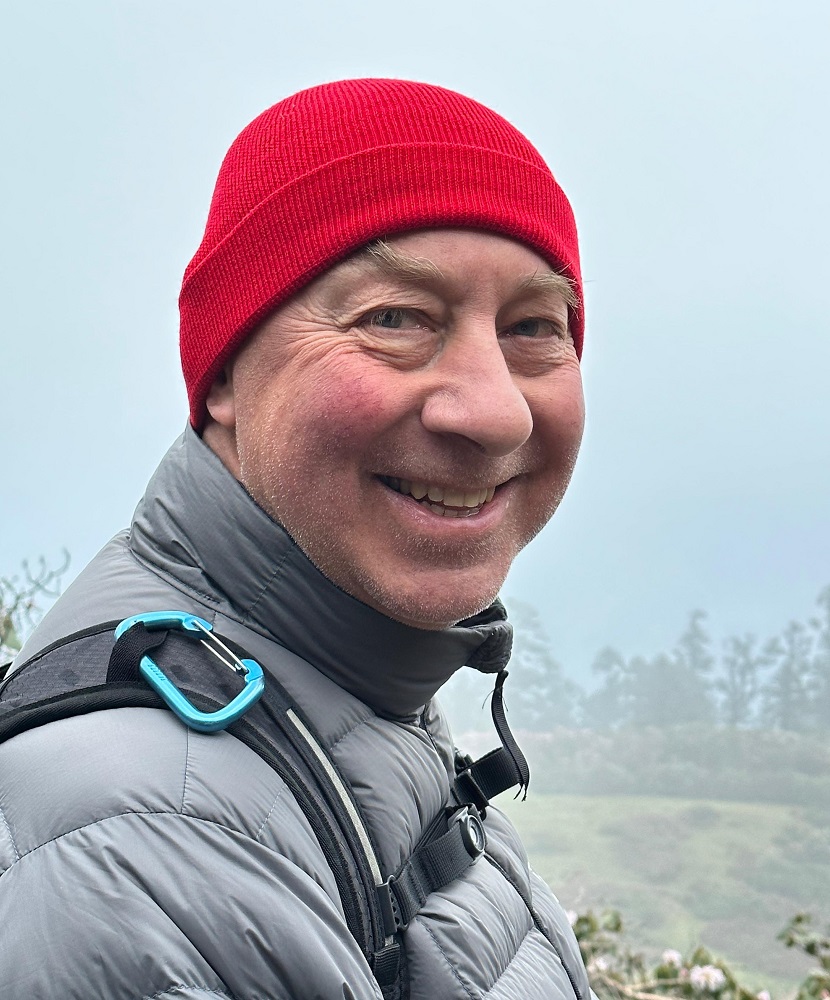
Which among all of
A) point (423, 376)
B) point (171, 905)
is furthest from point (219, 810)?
point (423, 376)

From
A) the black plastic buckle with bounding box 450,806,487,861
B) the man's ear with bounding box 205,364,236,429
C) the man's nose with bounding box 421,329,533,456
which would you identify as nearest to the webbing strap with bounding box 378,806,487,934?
the black plastic buckle with bounding box 450,806,487,861

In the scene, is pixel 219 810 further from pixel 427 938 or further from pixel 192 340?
pixel 192 340

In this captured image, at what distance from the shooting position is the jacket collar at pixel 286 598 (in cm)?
123

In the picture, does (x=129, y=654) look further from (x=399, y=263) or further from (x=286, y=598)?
(x=399, y=263)

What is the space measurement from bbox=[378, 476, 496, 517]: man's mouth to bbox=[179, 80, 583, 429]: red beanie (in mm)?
255

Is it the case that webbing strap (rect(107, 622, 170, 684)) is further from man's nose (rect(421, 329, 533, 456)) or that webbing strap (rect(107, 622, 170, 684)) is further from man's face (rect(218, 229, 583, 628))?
man's nose (rect(421, 329, 533, 456))

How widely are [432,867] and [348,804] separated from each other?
0.17 meters

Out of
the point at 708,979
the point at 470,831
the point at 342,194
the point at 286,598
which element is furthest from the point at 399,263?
the point at 708,979

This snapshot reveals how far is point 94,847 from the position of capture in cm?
88

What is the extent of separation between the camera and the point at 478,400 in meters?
1.16

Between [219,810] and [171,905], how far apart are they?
91 mm

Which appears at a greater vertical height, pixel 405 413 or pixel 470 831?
pixel 405 413

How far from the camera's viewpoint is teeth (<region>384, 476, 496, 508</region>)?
4.01 feet

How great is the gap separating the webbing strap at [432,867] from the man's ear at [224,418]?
0.49 m
